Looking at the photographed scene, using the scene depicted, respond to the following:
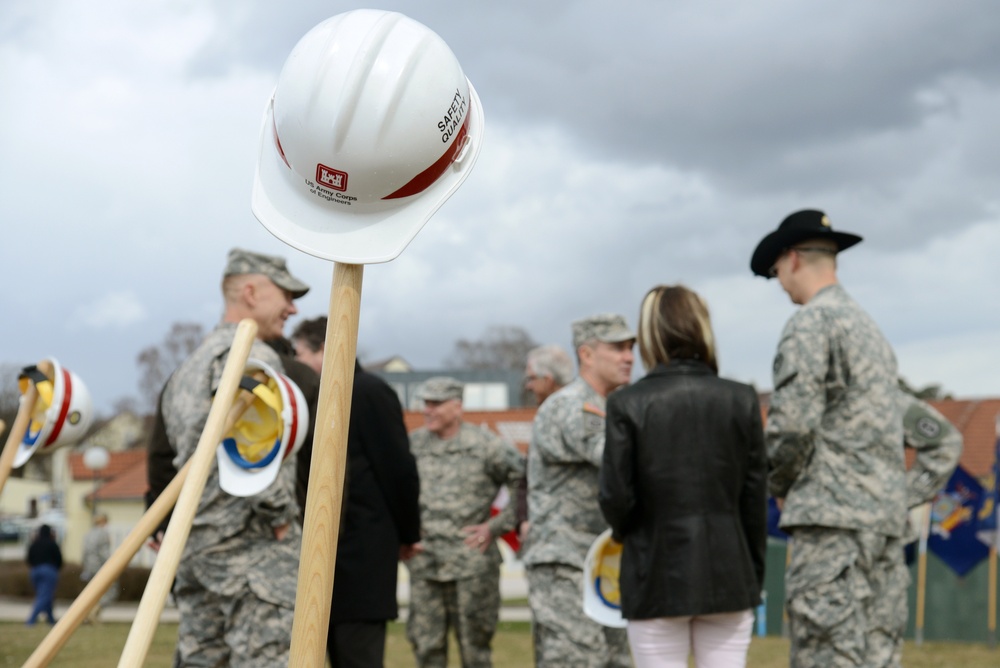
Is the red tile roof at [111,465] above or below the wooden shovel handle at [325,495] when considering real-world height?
above

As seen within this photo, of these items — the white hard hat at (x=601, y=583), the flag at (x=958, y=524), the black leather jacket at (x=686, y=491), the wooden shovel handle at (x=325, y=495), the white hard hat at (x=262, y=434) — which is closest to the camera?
the wooden shovel handle at (x=325, y=495)

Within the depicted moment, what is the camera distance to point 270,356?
3750 mm

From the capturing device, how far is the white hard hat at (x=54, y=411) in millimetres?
3271

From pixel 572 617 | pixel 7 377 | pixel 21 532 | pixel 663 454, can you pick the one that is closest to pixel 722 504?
pixel 663 454

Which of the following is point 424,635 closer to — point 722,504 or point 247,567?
point 247,567

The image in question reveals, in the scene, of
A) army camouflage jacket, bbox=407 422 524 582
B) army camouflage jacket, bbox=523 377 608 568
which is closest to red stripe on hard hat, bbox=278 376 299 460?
army camouflage jacket, bbox=523 377 608 568

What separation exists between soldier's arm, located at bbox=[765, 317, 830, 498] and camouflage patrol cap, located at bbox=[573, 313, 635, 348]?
1.24 metres

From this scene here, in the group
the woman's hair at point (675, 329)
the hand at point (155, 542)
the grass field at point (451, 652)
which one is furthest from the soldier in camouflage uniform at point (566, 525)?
the grass field at point (451, 652)

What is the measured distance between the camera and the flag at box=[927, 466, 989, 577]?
41.8 ft

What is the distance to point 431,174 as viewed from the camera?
5.76 feet

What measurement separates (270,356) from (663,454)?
1341 mm

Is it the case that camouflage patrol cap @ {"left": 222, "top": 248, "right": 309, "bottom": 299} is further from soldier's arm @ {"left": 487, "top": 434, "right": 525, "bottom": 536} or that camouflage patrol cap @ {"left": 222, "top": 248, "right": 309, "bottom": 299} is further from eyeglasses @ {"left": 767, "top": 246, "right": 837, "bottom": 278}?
soldier's arm @ {"left": 487, "top": 434, "right": 525, "bottom": 536}

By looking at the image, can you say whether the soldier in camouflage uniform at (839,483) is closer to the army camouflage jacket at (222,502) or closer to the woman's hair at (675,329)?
the woman's hair at (675,329)

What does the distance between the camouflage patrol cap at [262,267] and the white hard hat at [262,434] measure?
4.58 feet
